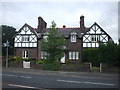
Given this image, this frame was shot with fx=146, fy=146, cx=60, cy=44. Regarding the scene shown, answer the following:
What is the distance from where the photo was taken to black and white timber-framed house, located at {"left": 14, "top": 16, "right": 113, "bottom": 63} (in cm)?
3209

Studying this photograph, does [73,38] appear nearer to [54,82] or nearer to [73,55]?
[73,55]

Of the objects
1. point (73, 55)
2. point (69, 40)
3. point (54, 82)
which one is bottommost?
point (54, 82)

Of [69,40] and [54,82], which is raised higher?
[69,40]

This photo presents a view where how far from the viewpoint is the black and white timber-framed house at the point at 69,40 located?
32.1 m

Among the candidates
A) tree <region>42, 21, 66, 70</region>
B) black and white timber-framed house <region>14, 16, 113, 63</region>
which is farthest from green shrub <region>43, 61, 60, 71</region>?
black and white timber-framed house <region>14, 16, 113, 63</region>

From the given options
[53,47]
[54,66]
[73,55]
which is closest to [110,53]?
[53,47]

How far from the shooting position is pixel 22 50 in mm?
35219

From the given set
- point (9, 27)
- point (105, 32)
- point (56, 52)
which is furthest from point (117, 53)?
point (9, 27)

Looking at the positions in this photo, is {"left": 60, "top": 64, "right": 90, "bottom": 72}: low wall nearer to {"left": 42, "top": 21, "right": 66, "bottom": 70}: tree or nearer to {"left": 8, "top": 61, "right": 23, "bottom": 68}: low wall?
{"left": 42, "top": 21, "right": 66, "bottom": 70}: tree

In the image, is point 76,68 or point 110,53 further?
point 76,68

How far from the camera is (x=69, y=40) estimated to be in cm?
3269

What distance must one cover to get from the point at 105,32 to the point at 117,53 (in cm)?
1282

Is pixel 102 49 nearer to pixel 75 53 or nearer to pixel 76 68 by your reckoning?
pixel 76 68

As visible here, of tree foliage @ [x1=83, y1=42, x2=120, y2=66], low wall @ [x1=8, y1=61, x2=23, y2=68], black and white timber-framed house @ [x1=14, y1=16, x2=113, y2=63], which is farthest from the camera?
black and white timber-framed house @ [x1=14, y1=16, x2=113, y2=63]
